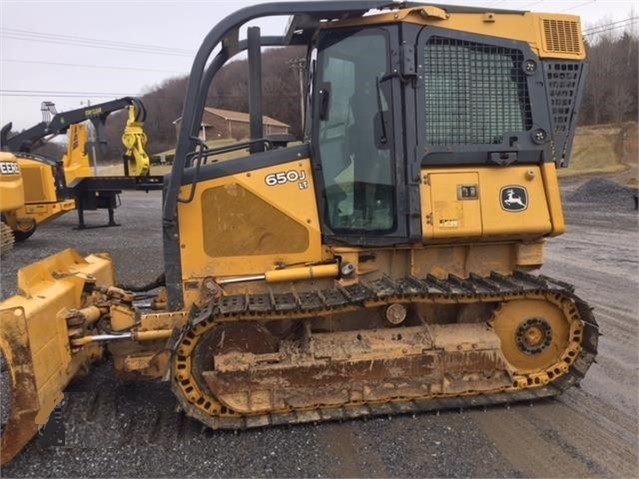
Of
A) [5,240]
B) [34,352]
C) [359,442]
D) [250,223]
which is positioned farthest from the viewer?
[5,240]

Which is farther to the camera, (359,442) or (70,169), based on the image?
(70,169)

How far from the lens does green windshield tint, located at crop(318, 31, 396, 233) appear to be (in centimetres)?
409

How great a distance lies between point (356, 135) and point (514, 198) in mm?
1268

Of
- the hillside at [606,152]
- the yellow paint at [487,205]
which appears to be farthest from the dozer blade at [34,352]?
the hillside at [606,152]

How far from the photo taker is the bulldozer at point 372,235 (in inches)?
156

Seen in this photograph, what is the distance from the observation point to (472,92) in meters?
4.25

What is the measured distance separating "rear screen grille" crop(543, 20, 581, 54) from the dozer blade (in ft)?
13.2

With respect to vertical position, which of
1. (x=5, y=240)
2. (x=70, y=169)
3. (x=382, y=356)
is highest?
(x=70, y=169)

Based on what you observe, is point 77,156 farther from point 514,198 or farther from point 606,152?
point 606,152

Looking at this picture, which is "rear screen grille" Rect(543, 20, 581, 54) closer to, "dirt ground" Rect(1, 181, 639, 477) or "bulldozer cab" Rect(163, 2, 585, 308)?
"bulldozer cab" Rect(163, 2, 585, 308)

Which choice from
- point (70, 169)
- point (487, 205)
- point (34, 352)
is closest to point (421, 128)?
point (487, 205)

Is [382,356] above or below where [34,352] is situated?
below

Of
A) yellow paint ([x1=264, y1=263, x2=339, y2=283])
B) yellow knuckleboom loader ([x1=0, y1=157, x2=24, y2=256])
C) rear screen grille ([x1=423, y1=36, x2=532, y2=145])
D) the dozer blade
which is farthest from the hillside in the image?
the dozer blade

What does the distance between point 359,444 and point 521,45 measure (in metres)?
3.07
